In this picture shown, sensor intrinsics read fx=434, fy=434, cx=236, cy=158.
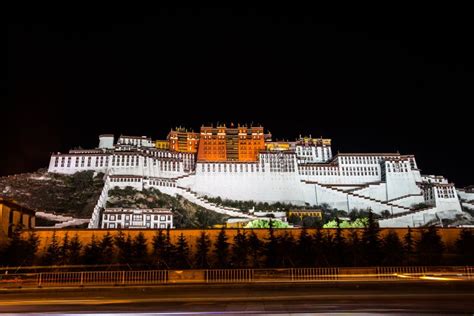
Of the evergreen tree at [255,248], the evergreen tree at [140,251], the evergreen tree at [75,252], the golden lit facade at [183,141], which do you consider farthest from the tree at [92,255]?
the golden lit facade at [183,141]

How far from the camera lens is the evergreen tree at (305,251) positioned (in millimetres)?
31072

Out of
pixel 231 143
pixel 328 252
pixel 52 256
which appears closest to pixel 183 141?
pixel 231 143

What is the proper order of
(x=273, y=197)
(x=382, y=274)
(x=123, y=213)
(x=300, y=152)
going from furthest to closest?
(x=300, y=152) < (x=273, y=197) < (x=123, y=213) < (x=382, y=274)

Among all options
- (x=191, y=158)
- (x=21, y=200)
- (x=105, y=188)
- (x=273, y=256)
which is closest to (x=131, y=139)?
(x=191, y=158)

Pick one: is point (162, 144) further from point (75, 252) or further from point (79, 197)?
point (75, 252)

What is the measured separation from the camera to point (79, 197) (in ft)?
200

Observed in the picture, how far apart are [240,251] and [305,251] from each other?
4.80 metres

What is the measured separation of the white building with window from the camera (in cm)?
5356

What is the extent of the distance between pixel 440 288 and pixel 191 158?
7166 cm

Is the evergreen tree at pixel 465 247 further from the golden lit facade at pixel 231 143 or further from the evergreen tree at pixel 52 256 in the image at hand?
the golden lit facade at pixel 231 143

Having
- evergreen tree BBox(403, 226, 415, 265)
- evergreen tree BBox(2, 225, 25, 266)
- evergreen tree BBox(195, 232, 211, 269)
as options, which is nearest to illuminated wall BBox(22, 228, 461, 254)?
evergreen tree BBox(195, 232, 211, 269)

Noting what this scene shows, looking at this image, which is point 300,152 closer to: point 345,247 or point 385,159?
point 385,159

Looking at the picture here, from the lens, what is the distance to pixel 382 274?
72.5 ft

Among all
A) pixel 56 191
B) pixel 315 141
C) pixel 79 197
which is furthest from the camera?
pixel 315 141
